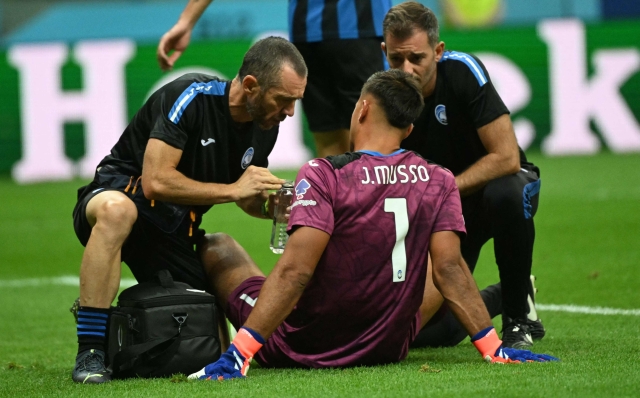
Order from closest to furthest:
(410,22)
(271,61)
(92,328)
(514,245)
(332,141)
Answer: (92,328) < (271,61) < (514,245) < (410,22) < (332,141)

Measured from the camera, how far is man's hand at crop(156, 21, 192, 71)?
19.4 feet

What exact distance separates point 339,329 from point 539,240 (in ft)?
16.9

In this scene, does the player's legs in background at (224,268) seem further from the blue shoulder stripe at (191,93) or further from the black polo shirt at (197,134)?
the blue shoulder stripe at (191,93)

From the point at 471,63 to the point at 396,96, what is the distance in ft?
3.41

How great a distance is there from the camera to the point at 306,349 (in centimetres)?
444

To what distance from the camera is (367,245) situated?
4.27m

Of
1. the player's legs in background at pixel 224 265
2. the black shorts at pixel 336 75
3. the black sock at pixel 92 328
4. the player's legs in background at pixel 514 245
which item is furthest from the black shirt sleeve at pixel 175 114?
the black shorts at pixel 336 75

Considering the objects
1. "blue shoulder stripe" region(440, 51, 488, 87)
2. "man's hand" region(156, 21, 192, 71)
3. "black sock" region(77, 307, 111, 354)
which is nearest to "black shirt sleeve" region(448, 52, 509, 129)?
"blue shoulder stripe" region(440, 51, 488, 87)

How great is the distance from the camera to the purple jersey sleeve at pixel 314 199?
163 inches

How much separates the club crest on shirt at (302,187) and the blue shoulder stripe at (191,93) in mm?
773

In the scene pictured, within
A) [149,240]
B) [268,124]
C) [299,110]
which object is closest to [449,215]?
[268,124]

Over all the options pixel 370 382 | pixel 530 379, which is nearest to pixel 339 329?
pixel 370 382

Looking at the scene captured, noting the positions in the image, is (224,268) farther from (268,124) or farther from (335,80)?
(335,80)

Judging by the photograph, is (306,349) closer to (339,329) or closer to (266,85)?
(339,329)
